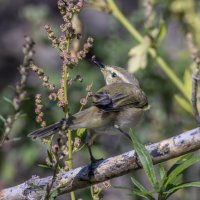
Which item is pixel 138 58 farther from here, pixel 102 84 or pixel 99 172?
pixel 99 172

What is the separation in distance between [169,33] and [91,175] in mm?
6984

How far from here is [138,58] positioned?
4.71 meters

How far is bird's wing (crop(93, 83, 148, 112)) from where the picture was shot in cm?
393

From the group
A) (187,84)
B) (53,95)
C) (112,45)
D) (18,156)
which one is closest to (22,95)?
(53,95)

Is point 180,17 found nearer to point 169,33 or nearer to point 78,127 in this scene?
point 78,127

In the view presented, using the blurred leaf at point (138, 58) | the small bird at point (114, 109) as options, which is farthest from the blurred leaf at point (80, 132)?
the blurred leaf at point (138, 58)

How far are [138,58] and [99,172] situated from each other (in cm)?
193

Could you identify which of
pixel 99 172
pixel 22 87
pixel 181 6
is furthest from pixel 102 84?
pixel 22 87

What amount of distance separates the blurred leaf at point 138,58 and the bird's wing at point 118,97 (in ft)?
0.47

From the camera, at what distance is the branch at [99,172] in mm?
2668

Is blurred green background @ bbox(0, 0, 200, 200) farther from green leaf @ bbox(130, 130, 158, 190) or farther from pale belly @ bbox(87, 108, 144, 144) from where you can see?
green leaf @ bbox(130, 130, 158, 190)

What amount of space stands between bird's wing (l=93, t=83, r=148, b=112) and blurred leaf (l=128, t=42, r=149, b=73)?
5.7 inches

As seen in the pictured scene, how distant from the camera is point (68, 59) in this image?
9.05 feet

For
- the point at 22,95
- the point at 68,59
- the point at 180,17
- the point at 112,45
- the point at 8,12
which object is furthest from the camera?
the point at 8,12
